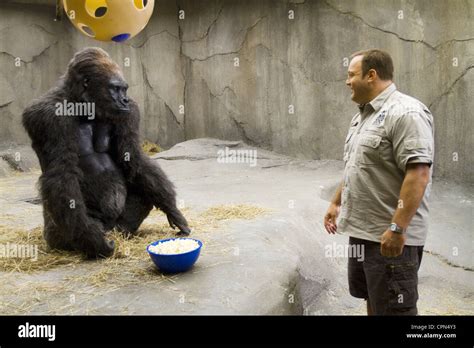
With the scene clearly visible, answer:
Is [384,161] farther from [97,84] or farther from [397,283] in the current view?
[97,84]

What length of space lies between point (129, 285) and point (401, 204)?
1.58m

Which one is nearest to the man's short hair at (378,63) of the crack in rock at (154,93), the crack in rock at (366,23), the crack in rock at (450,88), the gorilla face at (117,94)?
the gorilla face at (117,94)

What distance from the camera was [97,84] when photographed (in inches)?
138

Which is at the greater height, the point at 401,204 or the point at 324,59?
the point at 324,59

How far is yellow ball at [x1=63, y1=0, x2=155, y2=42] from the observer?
3982 millimetres

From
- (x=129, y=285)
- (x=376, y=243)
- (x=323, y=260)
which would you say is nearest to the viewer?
(x=376, y=243)

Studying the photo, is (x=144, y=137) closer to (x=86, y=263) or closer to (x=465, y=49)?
(x=465, y=49)

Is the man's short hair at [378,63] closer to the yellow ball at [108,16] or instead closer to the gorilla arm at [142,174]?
the gorilla arm at [142,174]

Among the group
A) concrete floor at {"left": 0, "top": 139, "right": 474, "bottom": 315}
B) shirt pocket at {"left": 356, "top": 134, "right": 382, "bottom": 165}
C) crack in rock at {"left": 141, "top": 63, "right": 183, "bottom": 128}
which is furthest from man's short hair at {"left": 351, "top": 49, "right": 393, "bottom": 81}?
crack in rock at {"left": 141, "top": 63, "right": 183, "bottom": 128}

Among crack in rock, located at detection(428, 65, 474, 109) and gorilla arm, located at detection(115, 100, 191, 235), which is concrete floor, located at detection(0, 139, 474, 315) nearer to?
gorilla arm, located at detection(115, 100, 191, 235)

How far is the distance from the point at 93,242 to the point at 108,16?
189 cm

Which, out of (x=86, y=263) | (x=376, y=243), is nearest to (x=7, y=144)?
(x=86, y=263)

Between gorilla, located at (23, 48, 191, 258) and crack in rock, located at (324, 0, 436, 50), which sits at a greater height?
crack in rock, located at (324, 0, 436, 50)

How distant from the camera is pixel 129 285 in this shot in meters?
2.90
